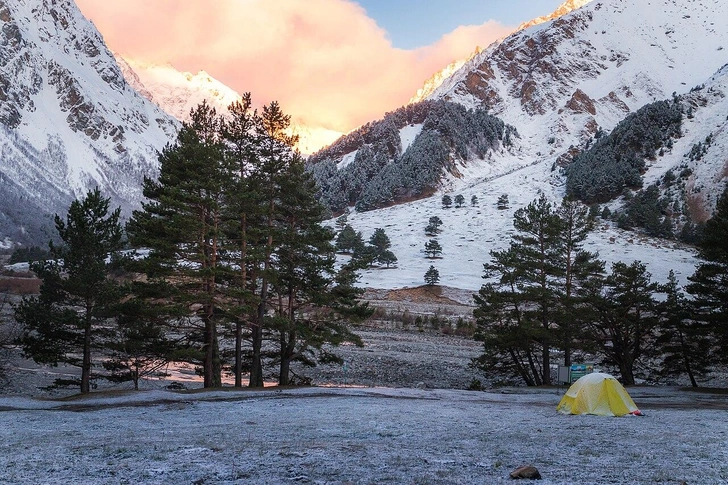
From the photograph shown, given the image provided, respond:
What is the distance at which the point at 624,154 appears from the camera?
132 meters

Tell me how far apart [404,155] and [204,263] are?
5909 inches

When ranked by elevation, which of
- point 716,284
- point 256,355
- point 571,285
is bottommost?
point 256,355

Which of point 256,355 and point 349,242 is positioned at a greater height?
point 349,242

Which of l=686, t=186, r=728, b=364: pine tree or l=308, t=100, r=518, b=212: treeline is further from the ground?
l=308, t=100, r=518, b=212: treeline

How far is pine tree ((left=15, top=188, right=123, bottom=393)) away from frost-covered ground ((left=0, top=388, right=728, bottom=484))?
242 inches

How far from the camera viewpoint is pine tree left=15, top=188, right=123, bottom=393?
23266 millimetres

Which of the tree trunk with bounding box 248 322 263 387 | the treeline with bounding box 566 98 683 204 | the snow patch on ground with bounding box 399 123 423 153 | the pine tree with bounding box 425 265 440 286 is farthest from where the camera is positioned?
the snow patch on ground with bounding box 399 123 423 153

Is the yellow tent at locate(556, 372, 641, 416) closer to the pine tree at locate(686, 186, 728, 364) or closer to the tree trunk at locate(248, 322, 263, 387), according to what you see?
the pine tree at locate(686, 186, 728, 364)

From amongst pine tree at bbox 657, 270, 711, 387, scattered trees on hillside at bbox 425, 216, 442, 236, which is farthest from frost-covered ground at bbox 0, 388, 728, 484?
scattered trees on hillside at bbox 425, 216, 442, 236

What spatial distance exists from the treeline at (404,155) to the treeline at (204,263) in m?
117

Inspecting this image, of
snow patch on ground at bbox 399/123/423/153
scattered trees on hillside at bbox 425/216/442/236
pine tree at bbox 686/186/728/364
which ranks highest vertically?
snow patch on ground at bbox 399/123/423/153

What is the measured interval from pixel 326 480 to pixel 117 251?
2199 cm

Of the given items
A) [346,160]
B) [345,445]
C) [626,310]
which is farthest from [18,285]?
[346,160]

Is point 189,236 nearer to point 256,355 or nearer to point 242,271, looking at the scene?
point 242,271
